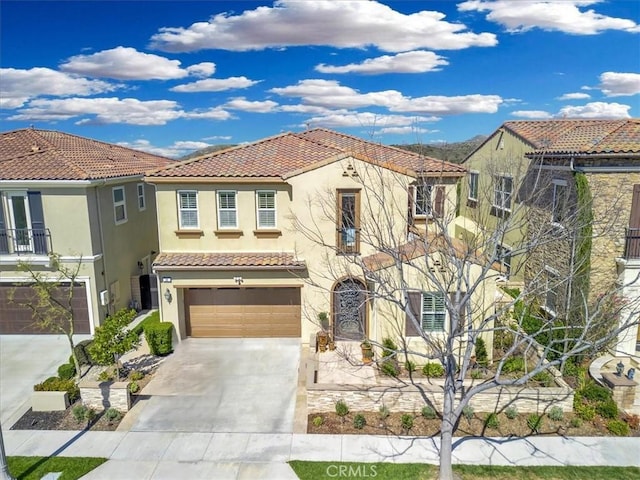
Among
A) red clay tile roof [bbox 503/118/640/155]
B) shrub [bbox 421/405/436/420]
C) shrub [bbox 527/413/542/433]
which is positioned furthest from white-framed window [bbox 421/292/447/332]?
red clay tile roof [bbox 503/118/640/155]

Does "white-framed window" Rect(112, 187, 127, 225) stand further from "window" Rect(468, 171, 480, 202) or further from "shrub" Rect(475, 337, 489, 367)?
"window" Rect(468, 171, 480, 202)

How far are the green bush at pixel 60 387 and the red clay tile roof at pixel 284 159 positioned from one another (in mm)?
7592

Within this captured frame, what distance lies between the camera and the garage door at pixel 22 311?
18.7m

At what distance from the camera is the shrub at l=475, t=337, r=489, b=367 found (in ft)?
48.1

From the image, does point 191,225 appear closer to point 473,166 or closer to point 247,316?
point 247,316

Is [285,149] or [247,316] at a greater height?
[285,149]

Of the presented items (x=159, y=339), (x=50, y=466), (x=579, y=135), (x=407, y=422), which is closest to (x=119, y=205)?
(x=159, y=339)

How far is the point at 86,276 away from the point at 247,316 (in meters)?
6.70

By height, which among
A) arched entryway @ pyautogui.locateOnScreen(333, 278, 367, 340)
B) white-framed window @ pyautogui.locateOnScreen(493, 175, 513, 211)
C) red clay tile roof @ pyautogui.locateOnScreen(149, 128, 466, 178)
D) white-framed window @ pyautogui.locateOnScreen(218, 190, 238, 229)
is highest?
red clay tile roof @ pyautogui.locateOnScreen(149, 128, 466, 178)

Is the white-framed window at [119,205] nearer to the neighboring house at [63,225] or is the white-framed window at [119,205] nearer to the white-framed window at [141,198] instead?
the neighboring house at [63,225]

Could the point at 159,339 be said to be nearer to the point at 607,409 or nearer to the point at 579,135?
the point at 607,409

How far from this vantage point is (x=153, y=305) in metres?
22.1

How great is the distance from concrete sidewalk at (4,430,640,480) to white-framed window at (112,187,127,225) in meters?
10.4

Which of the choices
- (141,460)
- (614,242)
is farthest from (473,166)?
(141,460)
